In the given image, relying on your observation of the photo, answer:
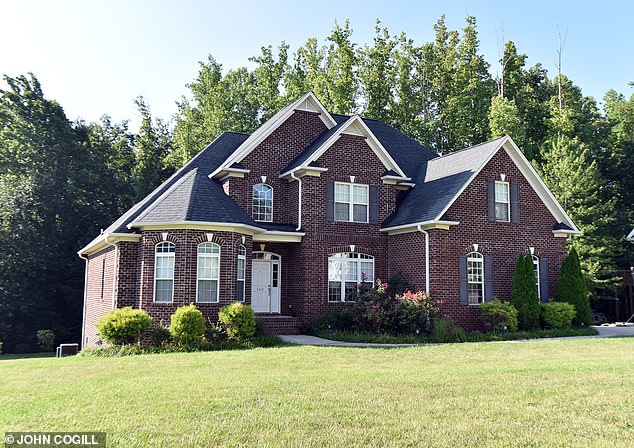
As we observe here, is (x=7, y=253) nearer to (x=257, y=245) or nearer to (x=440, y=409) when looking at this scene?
(x=257, y=245)

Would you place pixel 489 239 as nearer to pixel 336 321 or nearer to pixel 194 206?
pixel 336 321

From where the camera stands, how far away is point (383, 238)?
21969 millimetres

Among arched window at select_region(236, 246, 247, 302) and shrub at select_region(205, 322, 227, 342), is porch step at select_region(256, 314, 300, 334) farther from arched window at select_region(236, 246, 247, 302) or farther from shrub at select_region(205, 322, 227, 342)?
shrub at select_region(205, 322, 227, 342)

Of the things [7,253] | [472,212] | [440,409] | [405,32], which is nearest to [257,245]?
[472,212]

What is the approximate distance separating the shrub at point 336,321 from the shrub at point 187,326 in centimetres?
472

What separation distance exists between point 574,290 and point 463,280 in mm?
4766

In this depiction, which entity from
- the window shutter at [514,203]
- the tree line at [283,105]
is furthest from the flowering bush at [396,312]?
the tree line at [283,105]

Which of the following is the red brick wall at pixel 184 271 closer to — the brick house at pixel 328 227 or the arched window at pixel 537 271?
the brick house at pixel 328 227

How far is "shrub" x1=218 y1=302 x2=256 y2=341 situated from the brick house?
102 centimetres

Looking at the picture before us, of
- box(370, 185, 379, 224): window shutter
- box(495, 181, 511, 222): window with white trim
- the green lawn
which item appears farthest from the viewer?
box(370, 185, 379, 224): window shutter

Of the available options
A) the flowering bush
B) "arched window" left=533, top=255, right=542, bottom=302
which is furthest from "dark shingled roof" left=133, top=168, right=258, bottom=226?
"arched window" left=533, top=255, right=542, bottom=302

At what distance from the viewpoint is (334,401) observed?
26.0 ft

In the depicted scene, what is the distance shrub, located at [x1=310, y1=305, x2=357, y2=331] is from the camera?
63.5 ft

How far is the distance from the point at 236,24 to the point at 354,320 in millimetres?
10279
